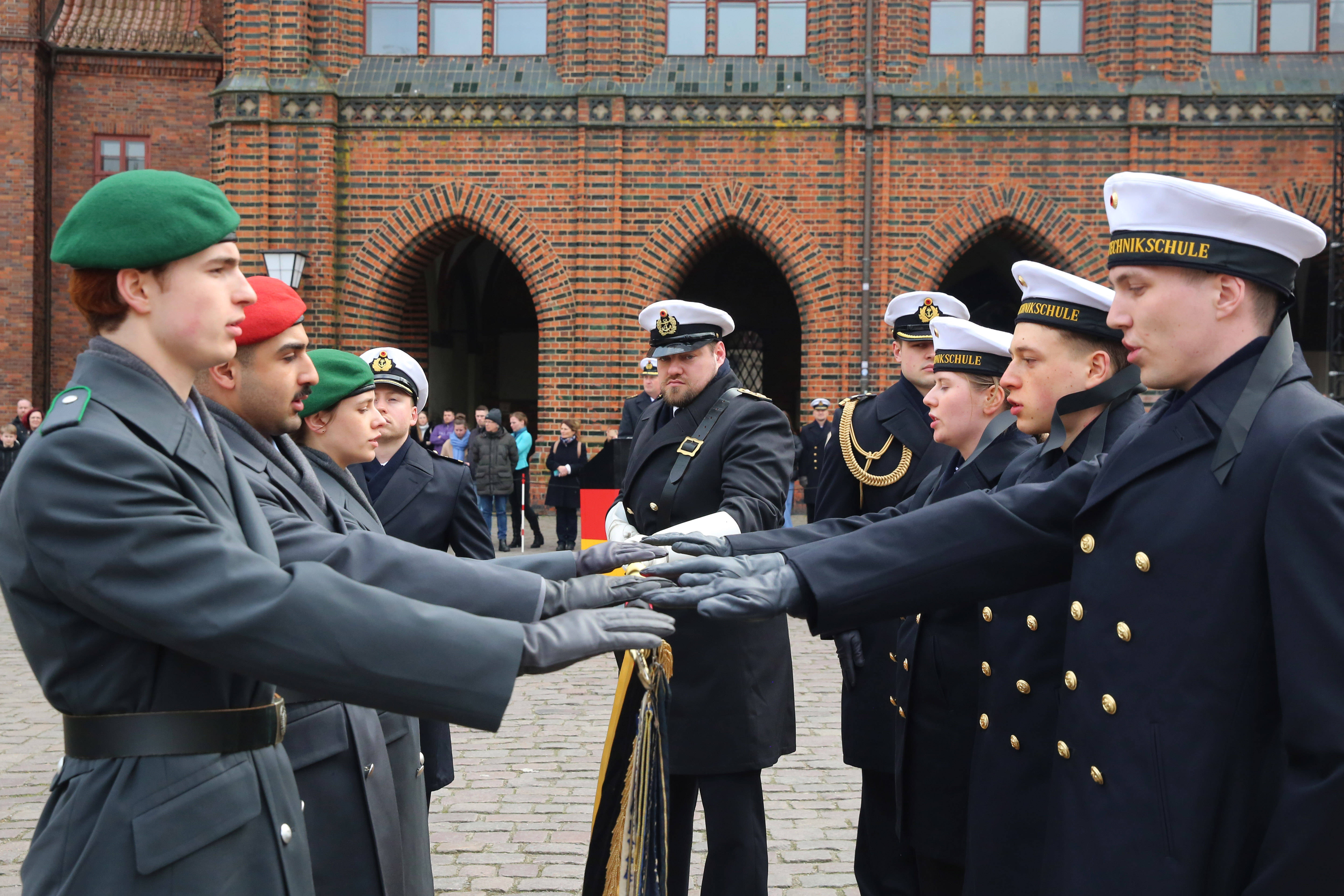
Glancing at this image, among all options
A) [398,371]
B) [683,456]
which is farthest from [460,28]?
[683,456]

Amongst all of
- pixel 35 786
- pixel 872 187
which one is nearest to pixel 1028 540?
pixel 35 786

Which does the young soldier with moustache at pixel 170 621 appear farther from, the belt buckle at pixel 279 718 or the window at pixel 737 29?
the window at pixel 737 29

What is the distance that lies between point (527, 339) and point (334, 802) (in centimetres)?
2124

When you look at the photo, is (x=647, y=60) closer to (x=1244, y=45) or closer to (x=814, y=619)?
(x=1244, y=45)

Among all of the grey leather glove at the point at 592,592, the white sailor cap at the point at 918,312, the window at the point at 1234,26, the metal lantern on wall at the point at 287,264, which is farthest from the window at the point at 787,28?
the grey leather glove at the point at 592,592

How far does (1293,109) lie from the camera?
14.5m

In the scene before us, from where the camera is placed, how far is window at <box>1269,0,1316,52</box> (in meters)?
14.8

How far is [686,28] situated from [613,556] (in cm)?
1387

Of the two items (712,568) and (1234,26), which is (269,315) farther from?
(1234,26)

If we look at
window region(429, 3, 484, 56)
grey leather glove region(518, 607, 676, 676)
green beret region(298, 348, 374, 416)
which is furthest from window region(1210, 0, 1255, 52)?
grey leather glove region(518, 607, 676, 676)

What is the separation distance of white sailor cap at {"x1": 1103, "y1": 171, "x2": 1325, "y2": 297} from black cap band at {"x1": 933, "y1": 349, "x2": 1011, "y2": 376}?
1.45 meters

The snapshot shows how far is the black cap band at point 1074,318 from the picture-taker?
2783 mm

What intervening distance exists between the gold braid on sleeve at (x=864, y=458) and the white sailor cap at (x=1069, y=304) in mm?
1698

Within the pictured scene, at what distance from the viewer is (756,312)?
21.1m
